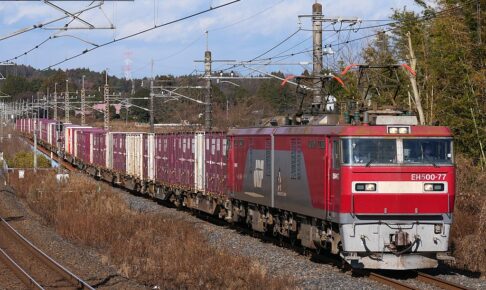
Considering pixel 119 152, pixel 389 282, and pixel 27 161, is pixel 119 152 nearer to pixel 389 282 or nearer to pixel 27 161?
pixel 27 161

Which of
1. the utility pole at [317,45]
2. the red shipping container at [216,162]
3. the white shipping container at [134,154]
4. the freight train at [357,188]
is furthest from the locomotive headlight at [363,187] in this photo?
the white shipping container at [134,154]

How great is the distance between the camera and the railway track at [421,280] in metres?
12.4

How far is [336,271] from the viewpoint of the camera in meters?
14.6

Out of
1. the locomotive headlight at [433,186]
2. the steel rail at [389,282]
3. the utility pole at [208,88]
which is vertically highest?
the utility pole at [208,88]

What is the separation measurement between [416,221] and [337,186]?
4.86ft

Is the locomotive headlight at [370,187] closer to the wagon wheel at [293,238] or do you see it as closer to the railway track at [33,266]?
the wagon wheel at [293,238]

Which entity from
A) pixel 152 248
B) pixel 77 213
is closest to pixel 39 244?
pixel 77 213

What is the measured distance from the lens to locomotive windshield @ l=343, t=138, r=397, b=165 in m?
13.5

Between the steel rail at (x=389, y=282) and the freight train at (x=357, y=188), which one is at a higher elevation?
the freight train at (x=357, y=188)

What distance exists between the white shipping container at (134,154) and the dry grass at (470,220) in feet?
49.9

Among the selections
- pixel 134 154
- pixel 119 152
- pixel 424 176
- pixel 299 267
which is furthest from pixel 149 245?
pixel 119 152

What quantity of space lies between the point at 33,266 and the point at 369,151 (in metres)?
7.76

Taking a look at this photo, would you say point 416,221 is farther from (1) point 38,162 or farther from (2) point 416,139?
(1) point 38,162

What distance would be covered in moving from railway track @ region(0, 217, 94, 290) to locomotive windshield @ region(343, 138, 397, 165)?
4.91m
